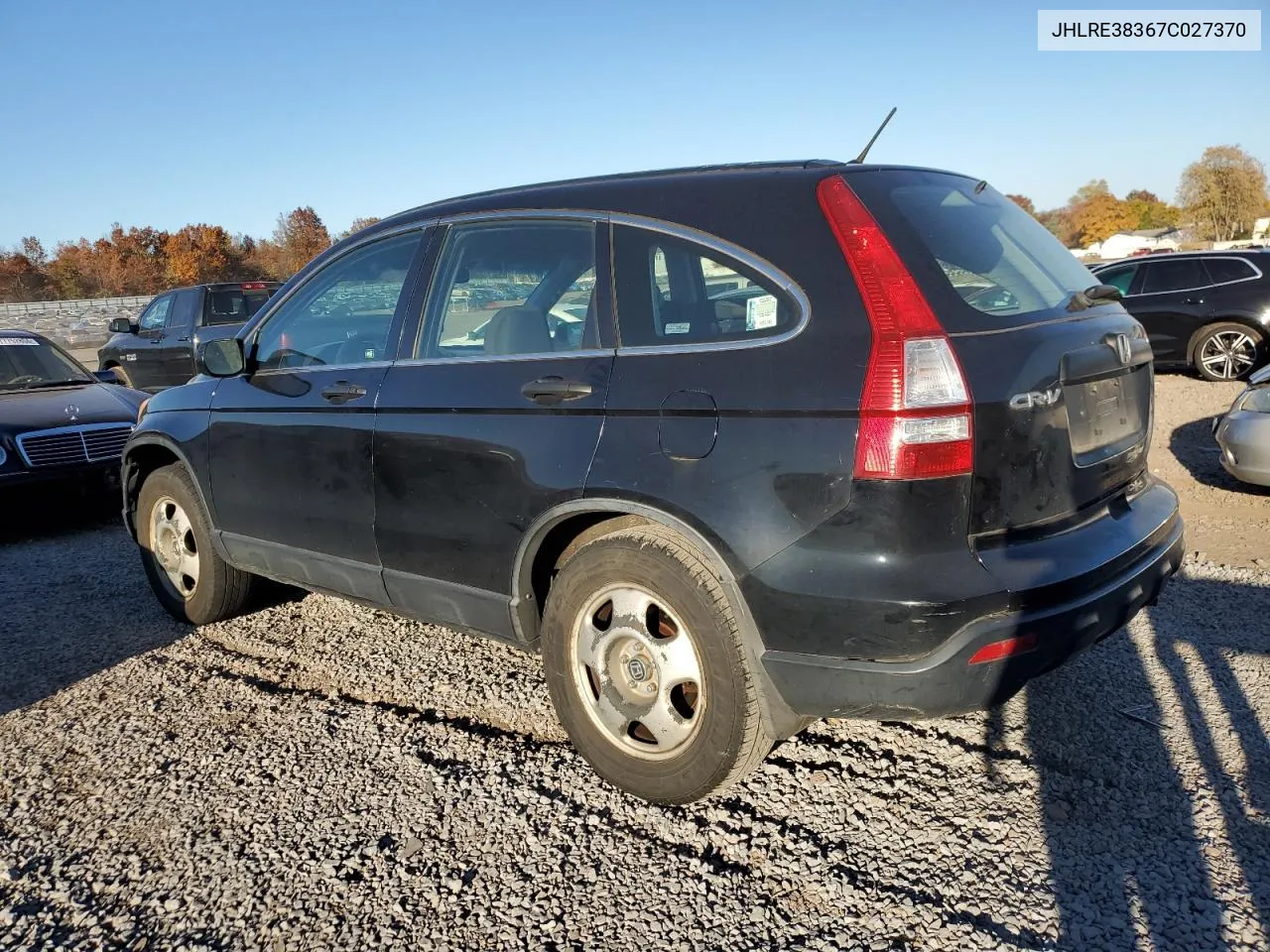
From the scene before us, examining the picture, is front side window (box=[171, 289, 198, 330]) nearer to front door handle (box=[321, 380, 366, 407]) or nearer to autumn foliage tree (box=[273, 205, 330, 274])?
front door handle (box=[321, 380, 366, 407])

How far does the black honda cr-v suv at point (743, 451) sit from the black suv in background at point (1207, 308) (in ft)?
31.4

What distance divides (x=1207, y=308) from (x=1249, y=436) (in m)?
6.34

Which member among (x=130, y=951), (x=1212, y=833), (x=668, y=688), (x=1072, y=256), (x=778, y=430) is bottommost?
(x=1212, y=833)

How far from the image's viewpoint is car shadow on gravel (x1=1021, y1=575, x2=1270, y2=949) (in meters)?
2.31

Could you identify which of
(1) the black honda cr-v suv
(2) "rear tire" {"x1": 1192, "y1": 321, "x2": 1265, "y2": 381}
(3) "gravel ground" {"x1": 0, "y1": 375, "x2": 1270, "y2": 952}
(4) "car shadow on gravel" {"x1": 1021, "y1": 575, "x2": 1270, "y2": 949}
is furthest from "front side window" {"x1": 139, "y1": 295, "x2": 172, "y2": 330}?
(2) "rear tire" {"x1": 1192, "y1": 321, "x2": 1265, "y2": 381}

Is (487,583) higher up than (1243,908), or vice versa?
(487,583)

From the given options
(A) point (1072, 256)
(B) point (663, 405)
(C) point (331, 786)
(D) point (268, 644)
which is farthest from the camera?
(D) point (268, 644)

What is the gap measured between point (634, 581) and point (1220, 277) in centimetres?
1141

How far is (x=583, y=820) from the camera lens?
283 centimetres

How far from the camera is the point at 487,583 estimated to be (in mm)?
3213

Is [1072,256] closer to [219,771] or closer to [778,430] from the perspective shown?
[778,430]

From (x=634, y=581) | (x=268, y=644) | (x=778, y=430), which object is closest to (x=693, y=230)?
(x=778, y=430)

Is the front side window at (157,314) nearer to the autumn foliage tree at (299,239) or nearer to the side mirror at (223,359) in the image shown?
the side mirror at (223,359)

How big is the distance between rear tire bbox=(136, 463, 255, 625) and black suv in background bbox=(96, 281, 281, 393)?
790cm
